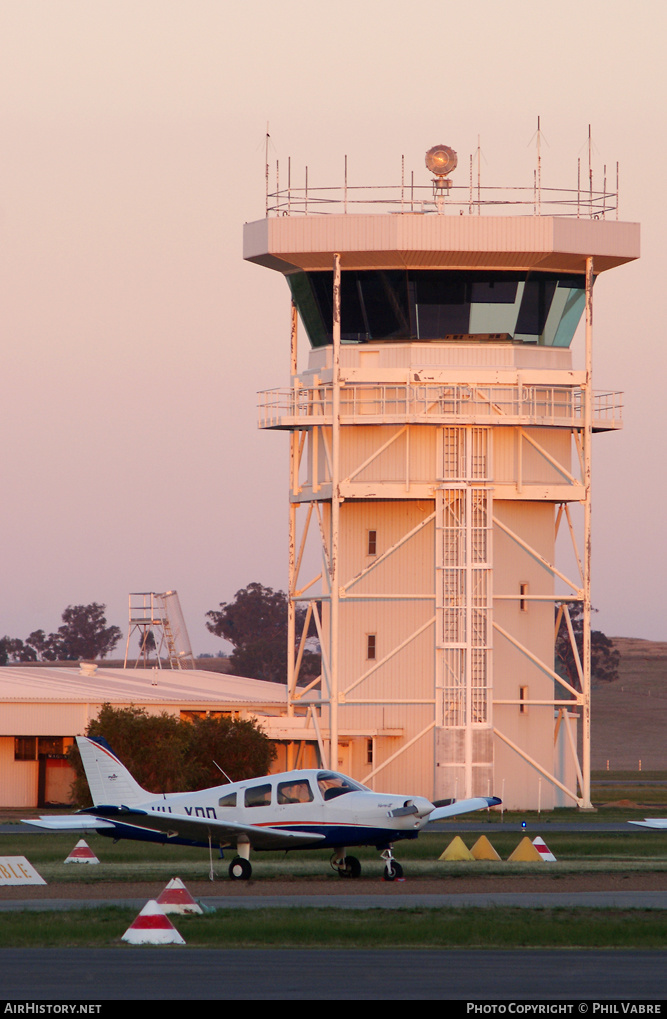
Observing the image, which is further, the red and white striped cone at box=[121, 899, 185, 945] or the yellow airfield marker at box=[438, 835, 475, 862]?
the yellow airfield marker at box=[438, 835, 475, 862]

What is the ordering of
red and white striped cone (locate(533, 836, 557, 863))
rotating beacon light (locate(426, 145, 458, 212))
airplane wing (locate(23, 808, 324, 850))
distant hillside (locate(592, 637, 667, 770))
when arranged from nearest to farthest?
airplane wing (locate(23, 808, 324, 850)) < red and white striped cone (locate(533, 836, 557, 863)) < rotating beacon light (locate(426, 145, 458, 212)) < distant hillside (locate(592, 637, 667, 770))

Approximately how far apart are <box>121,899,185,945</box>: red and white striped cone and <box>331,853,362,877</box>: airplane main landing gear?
11.6 meters

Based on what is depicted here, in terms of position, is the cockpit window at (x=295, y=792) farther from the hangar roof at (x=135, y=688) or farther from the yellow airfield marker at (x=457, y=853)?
the hangar roof at (x=135, y=688)

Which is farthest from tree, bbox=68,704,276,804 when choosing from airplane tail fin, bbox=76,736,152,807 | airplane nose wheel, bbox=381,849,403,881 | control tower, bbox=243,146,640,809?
airplane nose wheel, bbox=381,849,403,881

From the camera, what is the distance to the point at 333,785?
32.3m

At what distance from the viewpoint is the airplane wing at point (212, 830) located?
31375 millimetres

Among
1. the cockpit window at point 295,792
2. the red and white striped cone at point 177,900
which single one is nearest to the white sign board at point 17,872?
the cockpit window at point 295,792

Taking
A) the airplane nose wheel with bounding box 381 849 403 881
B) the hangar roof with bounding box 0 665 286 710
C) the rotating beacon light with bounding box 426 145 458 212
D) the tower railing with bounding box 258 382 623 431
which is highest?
the rotating beacon light with bounding box 426 145 458 212

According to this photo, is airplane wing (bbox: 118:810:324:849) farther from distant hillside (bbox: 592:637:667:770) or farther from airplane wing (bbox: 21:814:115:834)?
distant hillside (bbox: 592:637:667:770)

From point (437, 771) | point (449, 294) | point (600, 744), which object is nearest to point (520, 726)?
point (437, 771)

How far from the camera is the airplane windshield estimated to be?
32.0 metres

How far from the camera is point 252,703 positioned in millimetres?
69188
